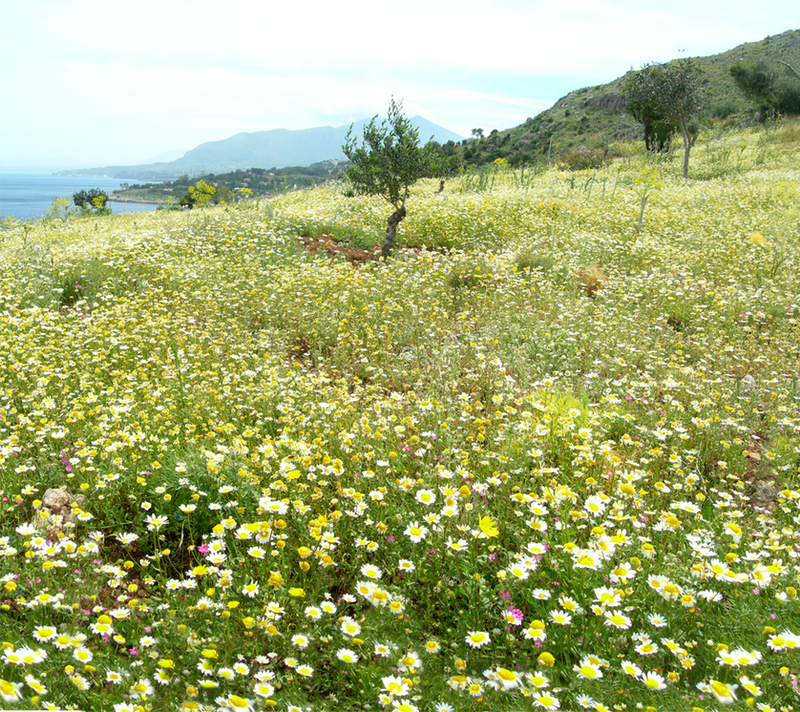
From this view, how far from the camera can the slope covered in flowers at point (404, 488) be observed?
2.01 m

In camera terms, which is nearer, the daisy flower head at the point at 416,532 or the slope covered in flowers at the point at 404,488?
the slope covered in flowers at the point at 404,488

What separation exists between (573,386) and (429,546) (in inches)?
116

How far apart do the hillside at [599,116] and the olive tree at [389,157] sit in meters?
35.3

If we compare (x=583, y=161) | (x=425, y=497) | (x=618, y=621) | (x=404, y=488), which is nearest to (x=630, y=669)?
(x=618, y=621)

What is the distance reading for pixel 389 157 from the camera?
10.6m

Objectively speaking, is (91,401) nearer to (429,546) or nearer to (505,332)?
(429,546)

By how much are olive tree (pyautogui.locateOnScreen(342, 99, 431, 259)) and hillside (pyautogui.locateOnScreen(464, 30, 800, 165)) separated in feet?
116

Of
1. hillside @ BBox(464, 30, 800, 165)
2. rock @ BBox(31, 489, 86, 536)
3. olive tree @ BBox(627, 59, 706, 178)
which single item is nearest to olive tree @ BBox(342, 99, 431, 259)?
rock @ BBox(31, 489, 86, 536)

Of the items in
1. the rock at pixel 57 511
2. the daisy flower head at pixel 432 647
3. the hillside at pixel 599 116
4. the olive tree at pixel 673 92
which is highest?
the hillside at pixel 599 116

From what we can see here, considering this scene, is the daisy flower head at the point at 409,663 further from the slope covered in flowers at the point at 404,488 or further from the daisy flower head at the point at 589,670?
the daisy flower head at the point at 589,670

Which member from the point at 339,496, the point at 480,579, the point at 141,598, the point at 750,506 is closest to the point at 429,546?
the point at 480,579

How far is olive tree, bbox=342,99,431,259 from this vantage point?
10516mm

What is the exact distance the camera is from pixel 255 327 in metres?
7.06

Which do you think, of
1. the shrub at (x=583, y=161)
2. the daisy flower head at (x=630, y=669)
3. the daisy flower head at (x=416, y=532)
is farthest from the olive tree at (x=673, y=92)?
the daisy flower head at (x=630, y=669)
